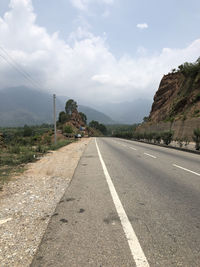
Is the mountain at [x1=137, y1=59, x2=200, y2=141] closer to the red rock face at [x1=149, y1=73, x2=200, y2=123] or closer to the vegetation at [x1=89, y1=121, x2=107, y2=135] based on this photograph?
the red rock face at [x1=149, y1=73, x2=200, y2=123]

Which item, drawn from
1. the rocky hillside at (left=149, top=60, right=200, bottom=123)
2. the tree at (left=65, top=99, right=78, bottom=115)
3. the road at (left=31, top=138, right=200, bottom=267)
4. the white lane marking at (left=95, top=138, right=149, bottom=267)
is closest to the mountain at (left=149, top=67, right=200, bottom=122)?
the rocky hillside at (left=149, top=60, right=200, bottom=123)

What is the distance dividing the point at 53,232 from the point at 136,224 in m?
1.49

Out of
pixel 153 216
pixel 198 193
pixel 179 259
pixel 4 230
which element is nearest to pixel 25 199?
pixel 4 230

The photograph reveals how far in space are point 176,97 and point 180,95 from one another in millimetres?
2407

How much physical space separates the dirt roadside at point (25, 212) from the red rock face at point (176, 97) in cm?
3497

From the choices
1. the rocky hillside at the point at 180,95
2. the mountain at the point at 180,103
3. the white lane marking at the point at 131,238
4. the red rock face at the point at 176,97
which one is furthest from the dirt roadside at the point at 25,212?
the red rock face at the point at 176,97

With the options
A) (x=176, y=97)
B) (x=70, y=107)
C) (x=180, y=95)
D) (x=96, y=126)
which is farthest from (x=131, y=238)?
(x=96, y=126)

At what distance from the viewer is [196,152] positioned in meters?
14.8

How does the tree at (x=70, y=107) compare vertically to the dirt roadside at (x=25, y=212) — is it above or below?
above

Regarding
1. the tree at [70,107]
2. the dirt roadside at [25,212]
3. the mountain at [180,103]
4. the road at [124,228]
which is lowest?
the dirt roadside at [25,212]

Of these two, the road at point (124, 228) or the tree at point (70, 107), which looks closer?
the road at point (124, 228)

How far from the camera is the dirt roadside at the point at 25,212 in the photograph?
2377 millimetres

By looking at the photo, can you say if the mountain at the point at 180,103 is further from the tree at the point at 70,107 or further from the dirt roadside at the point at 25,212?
the tree at the point at 70,107

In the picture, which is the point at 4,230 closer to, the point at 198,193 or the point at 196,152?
the point at 198,193
